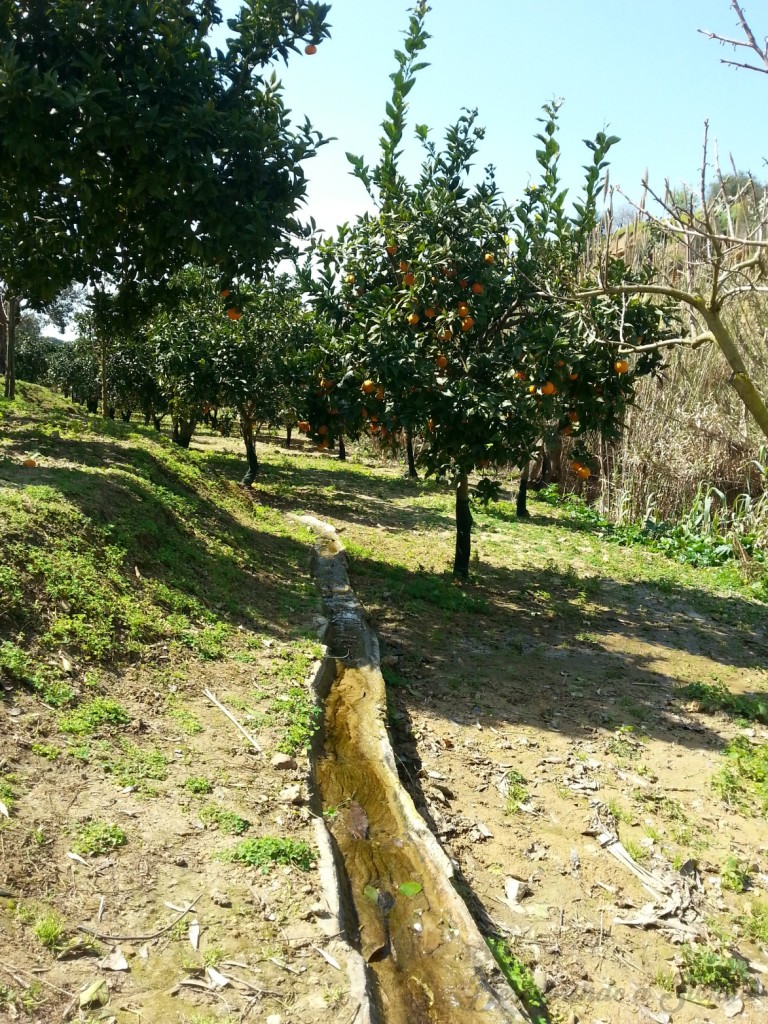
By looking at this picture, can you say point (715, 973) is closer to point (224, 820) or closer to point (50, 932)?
point (224, 820)

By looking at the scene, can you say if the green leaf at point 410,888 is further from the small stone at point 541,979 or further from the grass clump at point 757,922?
the grass clump at point 757,922

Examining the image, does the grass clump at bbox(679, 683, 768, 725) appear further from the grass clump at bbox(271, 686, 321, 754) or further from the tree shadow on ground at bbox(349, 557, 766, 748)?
the grass clump at bbox(271, 686, 321, 754)

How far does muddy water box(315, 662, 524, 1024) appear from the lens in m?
3.40

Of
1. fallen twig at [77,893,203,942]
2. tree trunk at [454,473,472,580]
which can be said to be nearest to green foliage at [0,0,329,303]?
tree trunk at [454,473,472,580]

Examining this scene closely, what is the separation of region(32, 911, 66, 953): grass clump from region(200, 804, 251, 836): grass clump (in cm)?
105

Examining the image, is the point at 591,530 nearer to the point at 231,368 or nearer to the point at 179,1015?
the point at 231,368

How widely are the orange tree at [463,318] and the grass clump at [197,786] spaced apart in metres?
4.90

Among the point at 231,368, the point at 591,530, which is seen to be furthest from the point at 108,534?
the point at 591,530

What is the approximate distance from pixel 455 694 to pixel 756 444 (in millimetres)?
8946

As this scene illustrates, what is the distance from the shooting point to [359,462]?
27.7 meters

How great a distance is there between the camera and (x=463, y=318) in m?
8.62

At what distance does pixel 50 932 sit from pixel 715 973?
3117 mm

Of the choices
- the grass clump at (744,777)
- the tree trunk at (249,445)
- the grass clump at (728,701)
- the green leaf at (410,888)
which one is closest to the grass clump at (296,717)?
the green leaf at (410,888)

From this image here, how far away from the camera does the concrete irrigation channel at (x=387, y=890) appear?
3.39m
